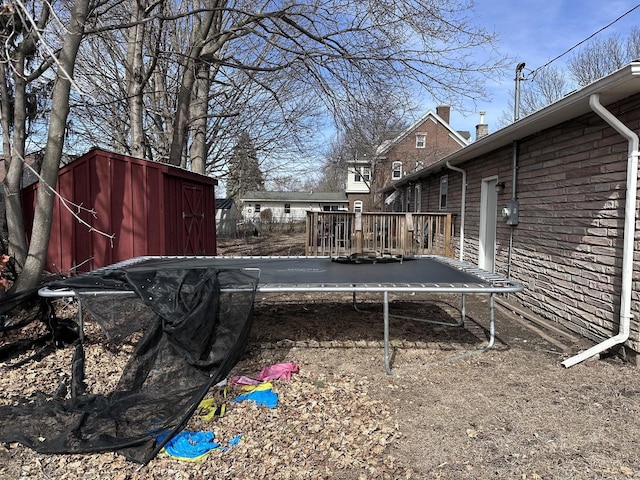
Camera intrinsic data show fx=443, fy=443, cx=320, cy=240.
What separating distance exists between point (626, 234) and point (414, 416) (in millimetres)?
2706

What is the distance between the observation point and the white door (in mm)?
8062

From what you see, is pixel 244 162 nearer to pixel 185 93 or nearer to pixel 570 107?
pixel 185 93

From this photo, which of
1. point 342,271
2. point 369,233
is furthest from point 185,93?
point 342,271

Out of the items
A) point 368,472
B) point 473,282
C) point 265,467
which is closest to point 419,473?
point 368,472

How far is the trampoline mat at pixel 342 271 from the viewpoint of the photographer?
159 inches

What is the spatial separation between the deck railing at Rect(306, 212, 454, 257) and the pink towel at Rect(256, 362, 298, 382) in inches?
211

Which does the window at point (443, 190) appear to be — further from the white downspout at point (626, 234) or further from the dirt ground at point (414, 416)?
the white downspout at point (626, 234)

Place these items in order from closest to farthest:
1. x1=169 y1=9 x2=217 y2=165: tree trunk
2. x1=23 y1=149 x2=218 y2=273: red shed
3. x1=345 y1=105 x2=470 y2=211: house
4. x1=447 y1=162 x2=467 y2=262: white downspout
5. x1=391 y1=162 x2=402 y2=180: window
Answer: x1=23 y1=149 x2=218 y2=273: red shed < x1=169 y1=9 x2=217 y2=165: tree trunk < x1=447 y1=162 x2=467 y2=262: white downspout < x1=345 y1=105 x2=470 y2=211: house < x1=391 y1=162 x2=402 y2=180: window

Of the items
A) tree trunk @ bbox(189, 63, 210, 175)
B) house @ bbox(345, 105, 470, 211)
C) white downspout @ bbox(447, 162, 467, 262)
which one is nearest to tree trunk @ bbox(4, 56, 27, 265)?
tree trunk @ bbox(189, 63, 210, 175)

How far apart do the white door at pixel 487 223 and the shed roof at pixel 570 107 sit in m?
0.83

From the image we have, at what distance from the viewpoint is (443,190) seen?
11.3m

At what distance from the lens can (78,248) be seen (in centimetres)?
732

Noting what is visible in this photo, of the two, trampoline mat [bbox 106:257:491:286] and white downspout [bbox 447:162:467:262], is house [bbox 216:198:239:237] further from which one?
trampoline mat [bbox 106:257:491:286]

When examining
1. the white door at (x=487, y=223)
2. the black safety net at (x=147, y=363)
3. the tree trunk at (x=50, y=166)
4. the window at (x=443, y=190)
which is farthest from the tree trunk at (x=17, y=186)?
the window at (x=443, y=190)
